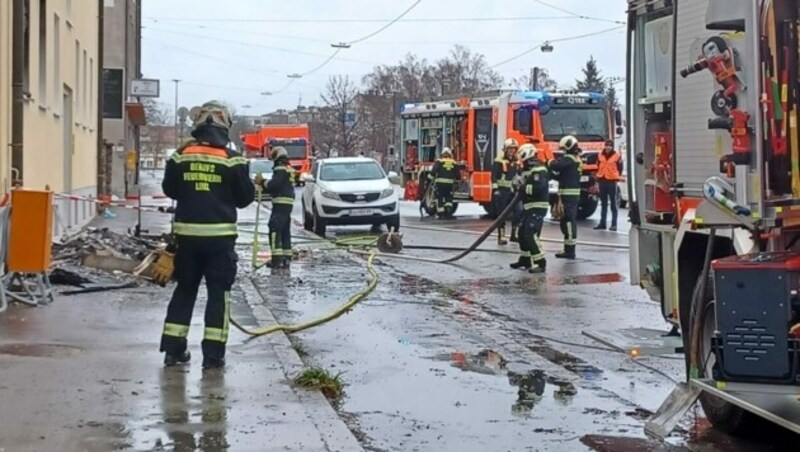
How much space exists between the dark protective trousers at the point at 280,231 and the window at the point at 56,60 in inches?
166

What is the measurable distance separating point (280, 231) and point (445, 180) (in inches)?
486

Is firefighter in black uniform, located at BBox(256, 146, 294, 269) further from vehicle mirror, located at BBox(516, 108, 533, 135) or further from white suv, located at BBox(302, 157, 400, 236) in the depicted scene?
vehicle mirror, located at BBox(516, 108, 533, 135)

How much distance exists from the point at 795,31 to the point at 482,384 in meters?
3.55

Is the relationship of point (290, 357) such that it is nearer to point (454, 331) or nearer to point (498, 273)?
point (454, 331)

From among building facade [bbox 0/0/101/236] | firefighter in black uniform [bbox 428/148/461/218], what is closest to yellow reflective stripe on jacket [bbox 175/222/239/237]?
building facade [bbox 0/0/101/236]

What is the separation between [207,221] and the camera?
7980mm

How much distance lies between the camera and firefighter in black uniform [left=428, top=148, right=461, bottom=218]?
27.3 metres

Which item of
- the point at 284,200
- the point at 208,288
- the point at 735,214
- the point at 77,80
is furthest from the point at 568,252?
the point at 735,214

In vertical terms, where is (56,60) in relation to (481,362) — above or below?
above

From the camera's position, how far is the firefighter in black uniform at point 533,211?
15742 millimetres

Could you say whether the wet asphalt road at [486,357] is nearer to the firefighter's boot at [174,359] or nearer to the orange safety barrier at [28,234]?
the firefighter's boot at [174,359]

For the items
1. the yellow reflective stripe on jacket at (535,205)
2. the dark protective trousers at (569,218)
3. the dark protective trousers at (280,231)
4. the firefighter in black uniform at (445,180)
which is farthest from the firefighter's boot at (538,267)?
the firefighter in black uniform at (445,180)

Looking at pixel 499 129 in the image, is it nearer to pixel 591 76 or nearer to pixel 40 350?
pixel 40 350

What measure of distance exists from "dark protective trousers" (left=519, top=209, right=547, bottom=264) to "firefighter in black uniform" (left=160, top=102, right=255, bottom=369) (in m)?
8.04
